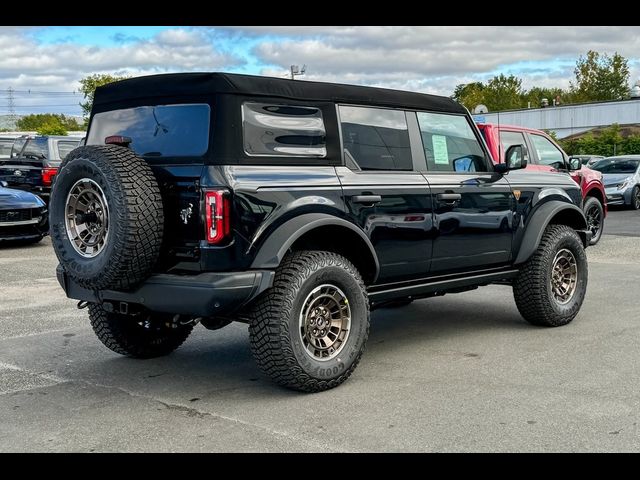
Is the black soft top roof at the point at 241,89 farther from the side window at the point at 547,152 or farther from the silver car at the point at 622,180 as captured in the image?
the silver car at the point at 622,180

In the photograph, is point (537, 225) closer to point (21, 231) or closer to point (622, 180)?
point (21, 231)

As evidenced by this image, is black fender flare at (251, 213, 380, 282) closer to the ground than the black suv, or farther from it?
closer to the ground

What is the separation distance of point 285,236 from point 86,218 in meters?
1.23

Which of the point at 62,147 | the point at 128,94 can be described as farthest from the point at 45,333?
the point at 62,147

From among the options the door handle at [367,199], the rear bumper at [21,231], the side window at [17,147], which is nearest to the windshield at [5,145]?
the side window at [17,147]

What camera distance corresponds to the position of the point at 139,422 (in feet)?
14.3

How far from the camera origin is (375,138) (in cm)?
559

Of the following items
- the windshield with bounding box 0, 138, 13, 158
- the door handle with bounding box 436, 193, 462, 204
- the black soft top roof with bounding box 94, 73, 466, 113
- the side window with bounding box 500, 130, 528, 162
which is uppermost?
the windshield with bounding box 0, 138, 13, 158

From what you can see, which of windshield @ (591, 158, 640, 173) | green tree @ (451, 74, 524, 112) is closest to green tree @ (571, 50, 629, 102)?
green tree @ (451, 74, 524, 112)

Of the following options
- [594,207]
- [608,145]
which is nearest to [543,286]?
[594,207]

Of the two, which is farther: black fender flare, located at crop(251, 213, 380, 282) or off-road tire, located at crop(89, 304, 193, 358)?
off-road tire, located at crop(89, 304, 193, 358)

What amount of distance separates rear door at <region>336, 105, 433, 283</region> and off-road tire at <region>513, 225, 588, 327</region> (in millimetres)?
1258

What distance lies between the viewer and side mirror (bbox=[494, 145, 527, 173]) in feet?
21.0

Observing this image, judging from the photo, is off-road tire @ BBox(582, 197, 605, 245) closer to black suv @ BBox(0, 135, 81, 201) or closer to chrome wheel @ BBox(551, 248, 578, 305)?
chrome wheel @ BBox(551, 248, 578, 305)
